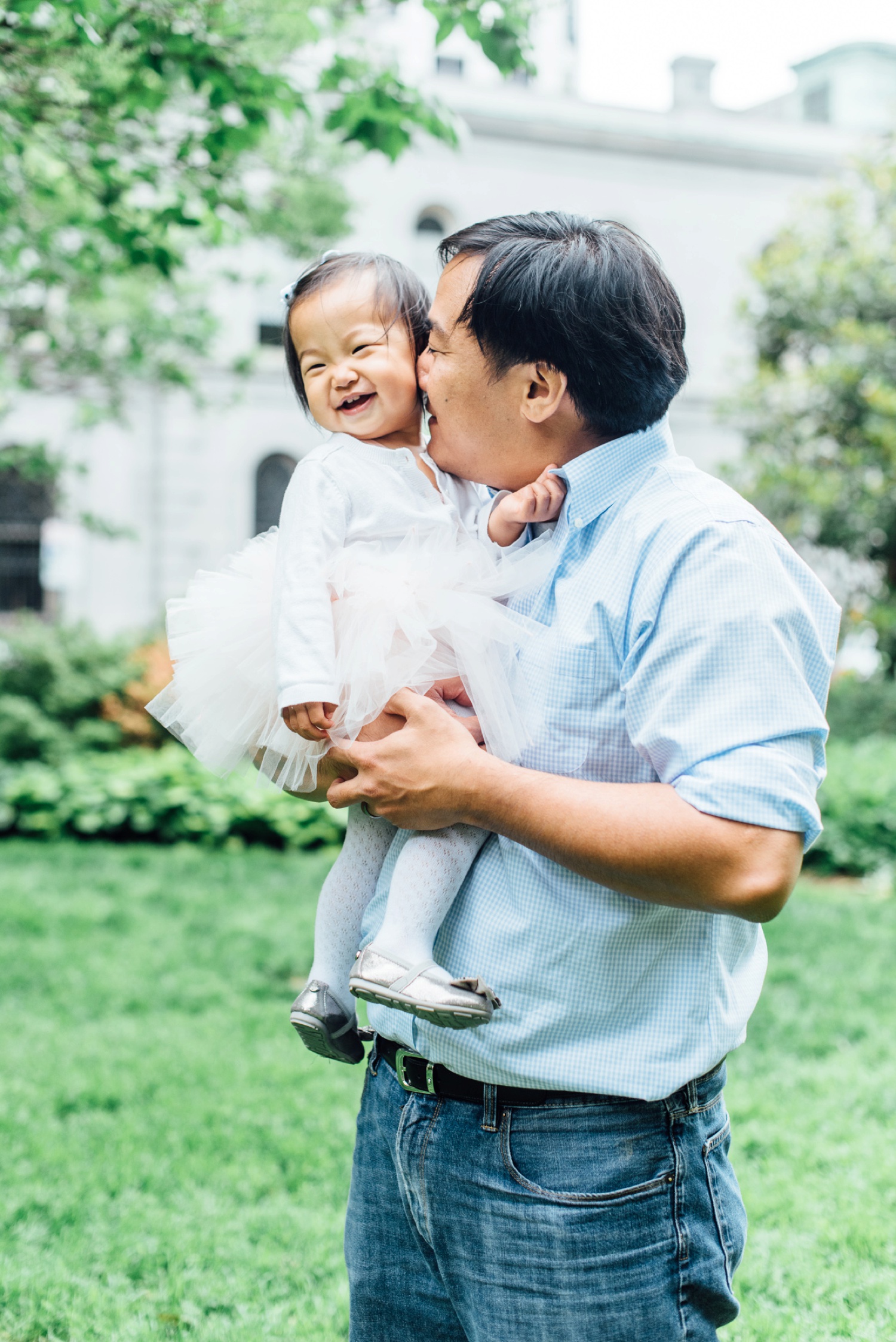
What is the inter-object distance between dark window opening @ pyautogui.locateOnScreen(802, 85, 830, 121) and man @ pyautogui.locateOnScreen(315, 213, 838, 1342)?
2570 centimetres

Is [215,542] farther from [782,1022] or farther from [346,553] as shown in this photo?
[346,553]

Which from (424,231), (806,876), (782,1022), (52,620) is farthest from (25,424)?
(782,1022)

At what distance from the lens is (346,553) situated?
1.85m

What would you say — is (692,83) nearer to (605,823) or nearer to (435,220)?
(435,220)

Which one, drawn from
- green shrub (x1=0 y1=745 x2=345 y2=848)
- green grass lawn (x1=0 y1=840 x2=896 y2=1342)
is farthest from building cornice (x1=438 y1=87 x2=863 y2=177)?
green grass lawn (x1=0 y1=840 x2=896 y2=1342)

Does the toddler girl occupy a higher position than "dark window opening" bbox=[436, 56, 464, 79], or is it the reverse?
"dark window opening" bbox=[436, 56, 464, 79]

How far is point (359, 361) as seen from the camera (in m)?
2.06

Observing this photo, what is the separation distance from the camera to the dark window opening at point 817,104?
2383cm

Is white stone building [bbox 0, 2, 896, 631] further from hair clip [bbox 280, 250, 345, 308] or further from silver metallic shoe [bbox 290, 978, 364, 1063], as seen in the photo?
silver metallic shoe [bbox 290, 978, 364, 1063]

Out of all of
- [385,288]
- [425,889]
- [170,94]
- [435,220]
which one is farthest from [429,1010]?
[435,220]

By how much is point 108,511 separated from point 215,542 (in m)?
1.64

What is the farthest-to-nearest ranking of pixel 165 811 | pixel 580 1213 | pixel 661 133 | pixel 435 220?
pixel 661 133, pixel 435 220, pixel 165 811, pixel 580 1213

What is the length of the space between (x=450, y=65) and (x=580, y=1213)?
21044mm

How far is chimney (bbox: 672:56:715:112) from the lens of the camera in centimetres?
1894
